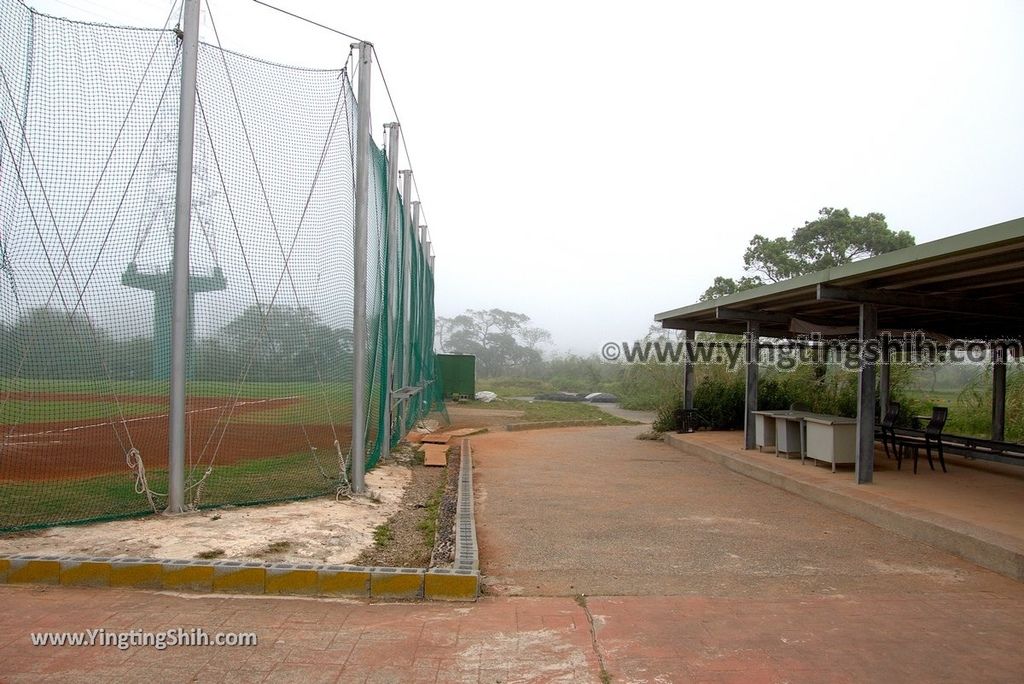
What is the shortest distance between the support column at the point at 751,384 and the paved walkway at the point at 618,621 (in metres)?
5.42

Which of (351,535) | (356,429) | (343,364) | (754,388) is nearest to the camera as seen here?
(351,535)

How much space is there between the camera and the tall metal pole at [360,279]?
683cm

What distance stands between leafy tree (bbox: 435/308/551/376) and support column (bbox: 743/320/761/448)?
45.8 m

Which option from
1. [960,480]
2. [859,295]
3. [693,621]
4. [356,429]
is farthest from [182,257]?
[960,480]

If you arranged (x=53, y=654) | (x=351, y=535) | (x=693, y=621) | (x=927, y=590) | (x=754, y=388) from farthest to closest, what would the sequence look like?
(x=754, y=388)
(x=351, y=535)
(x=927, y=590)
(x=693, y=621)
(x=53, y=654)

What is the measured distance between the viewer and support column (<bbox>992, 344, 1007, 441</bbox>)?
1078 cm

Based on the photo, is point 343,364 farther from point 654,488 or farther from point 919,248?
point 919,248

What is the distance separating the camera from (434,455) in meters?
10.4

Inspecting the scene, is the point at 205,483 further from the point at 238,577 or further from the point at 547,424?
the point at 547,424

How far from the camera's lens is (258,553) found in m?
4.70

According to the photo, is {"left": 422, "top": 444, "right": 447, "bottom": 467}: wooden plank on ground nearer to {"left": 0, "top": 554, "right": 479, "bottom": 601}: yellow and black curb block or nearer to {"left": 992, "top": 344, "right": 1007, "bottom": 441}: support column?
{"left": 0, "top": 554, "right": 479, "bottom": 601}: yellow and black curb block

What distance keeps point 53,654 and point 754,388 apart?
10505 millimetres

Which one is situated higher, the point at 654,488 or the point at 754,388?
the point at 754,388

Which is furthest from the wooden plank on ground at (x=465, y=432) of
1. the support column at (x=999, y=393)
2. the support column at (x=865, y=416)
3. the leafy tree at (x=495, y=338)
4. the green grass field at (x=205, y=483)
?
the leafy tree at (x=495, y=338)
